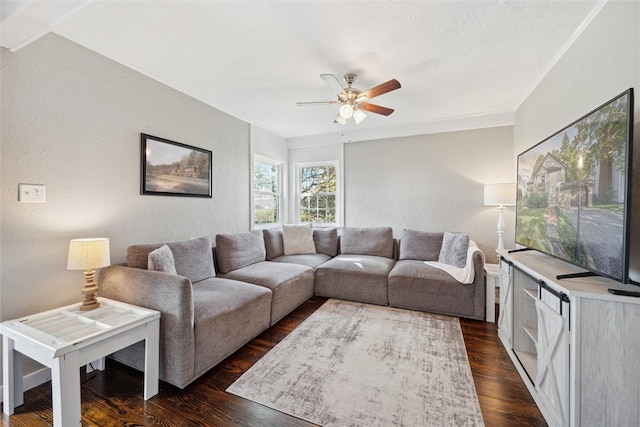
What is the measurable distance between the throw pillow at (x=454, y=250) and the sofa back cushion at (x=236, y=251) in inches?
96.5

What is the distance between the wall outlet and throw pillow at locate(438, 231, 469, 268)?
3920 mm

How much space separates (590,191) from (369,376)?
178 cm

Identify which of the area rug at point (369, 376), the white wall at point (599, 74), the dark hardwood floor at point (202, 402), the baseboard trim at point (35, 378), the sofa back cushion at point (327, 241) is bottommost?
the dark hardwood floor at point (202, 402)

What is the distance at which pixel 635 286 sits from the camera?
126cm

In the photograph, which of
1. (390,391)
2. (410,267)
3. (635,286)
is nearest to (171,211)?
(390,391)

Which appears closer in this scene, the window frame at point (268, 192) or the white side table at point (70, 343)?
the white side table at point (70, 343)

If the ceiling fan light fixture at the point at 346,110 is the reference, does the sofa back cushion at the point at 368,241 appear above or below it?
below

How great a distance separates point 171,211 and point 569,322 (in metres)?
3.27

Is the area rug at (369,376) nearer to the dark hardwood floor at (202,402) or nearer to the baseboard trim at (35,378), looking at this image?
the dark hardwood floor at (202,402)

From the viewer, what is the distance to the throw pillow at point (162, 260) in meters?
2.01

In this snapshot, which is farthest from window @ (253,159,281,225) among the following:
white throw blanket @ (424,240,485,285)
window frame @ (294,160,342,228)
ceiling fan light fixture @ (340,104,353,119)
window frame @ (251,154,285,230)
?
white throw blanket @ (424,240,485,285)

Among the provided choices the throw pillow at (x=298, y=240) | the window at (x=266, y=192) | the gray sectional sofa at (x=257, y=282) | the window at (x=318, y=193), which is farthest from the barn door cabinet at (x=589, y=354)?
the window at (x=266, y=192)

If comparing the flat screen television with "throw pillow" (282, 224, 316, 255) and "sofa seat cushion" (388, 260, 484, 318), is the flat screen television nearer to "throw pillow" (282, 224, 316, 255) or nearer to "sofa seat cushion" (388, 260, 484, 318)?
"sofa seat cushion" (388, 260, 484, 318)

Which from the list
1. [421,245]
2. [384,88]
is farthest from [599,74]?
[421,245]
